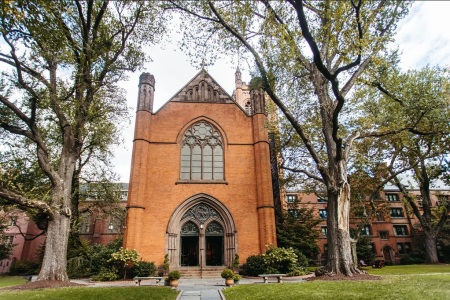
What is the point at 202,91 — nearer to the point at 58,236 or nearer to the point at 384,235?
the point at 58,236

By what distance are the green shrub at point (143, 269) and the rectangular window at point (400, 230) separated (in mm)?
33702

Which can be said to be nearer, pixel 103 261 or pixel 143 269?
pixel 143 269

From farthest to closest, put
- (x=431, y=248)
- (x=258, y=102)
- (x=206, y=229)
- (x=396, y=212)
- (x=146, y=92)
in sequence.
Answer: (x=396, y=212) < (x=431, y=248) < (x=258, y=102) < (x=146, y=92) < (x=206, y=229)

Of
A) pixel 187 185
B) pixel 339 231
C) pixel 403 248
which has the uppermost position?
A: pixel 187 185

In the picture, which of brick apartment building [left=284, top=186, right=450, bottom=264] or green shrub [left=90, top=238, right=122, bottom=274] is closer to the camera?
green shrub [left=90, top=238, right=122, bottom=274]

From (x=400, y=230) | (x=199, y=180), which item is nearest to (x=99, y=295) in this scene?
(x=199, y=180)

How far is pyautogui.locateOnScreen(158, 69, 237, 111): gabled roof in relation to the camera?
20527 millimetres

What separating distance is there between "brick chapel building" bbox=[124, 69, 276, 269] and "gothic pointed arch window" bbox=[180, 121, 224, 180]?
65 mm

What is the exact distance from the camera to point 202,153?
19.3m

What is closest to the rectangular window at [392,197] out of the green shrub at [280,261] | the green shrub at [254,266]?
the green shrub at [280,261]

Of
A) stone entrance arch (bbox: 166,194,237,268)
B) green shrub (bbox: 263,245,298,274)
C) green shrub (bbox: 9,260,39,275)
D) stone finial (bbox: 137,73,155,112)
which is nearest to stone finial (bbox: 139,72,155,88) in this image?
stone finial (bbox: 137,73,155,112)

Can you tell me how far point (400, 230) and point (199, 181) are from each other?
31656mm

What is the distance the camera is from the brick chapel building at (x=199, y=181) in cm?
1691

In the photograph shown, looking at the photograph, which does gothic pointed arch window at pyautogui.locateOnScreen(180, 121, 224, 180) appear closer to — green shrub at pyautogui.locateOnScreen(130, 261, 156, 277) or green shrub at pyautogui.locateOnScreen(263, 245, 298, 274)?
green shrub at pyautogui.locateOnScreen(130, 261, 156, 277)
